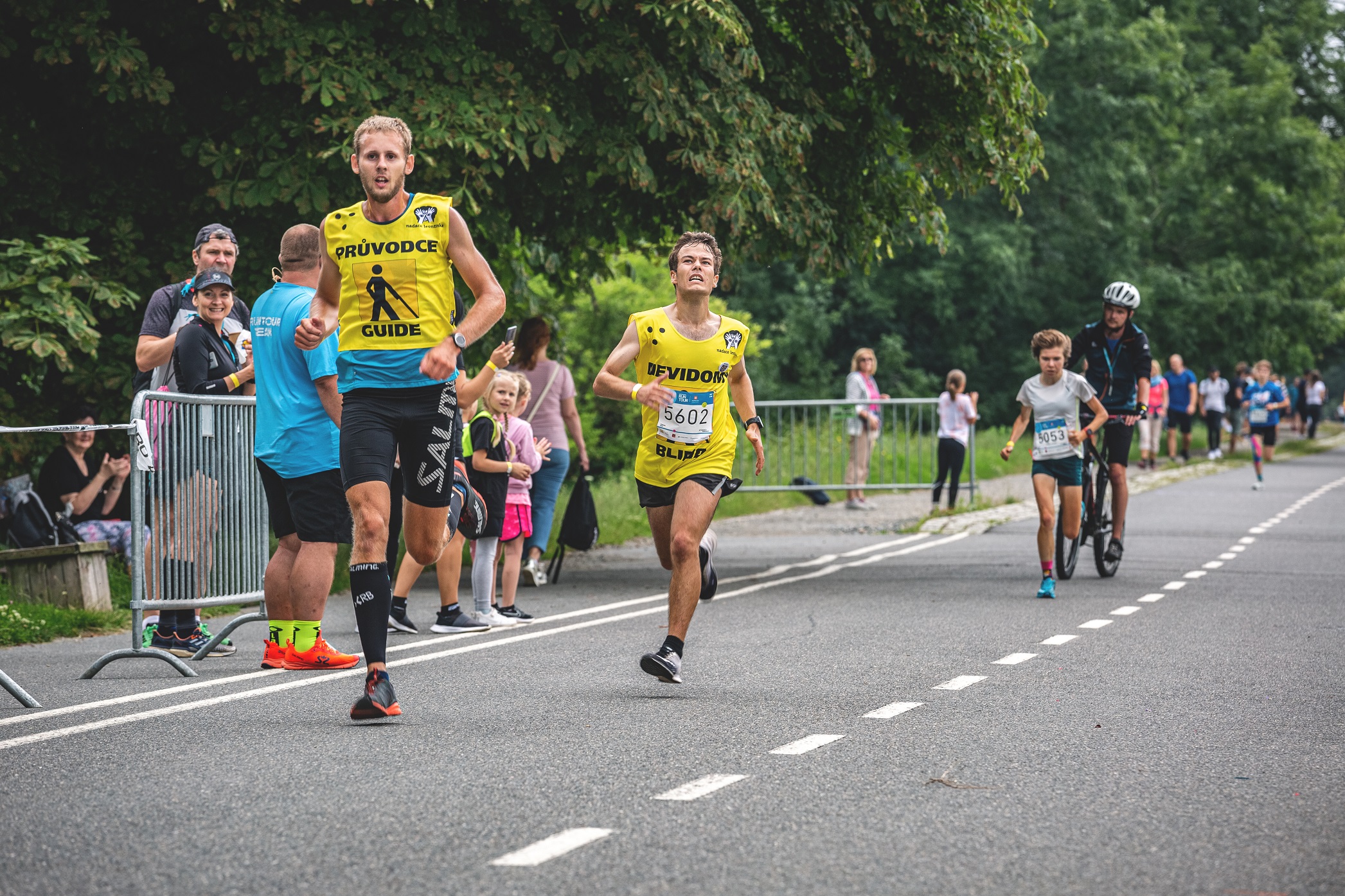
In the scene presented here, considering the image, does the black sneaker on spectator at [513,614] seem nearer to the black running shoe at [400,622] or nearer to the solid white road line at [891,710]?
the black running shoe at [400,622]

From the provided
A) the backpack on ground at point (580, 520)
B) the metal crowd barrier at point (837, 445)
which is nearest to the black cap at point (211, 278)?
the backpack on ground at point (580, 520)

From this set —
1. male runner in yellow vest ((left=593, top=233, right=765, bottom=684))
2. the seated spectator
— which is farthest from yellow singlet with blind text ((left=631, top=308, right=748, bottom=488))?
the seated spectator

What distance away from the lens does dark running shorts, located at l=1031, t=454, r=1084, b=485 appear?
1248 cm

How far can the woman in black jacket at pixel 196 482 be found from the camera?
8.57m

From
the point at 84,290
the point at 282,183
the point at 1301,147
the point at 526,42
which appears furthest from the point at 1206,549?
the point at 1301,147

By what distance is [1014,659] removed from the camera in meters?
8.80

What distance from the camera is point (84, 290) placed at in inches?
462

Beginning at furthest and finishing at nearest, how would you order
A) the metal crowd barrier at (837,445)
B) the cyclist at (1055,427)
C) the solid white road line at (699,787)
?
the metal crowd barrier at (837,445), the cyclist at (1055,427), the solid white road line at (699,787)

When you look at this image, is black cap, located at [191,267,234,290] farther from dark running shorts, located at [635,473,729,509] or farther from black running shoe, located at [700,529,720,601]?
black running shoe, located at [700,529,720,601]

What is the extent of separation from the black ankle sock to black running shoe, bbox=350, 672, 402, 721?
78 mm

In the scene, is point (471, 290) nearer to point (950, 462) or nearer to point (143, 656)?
point (143, 656)

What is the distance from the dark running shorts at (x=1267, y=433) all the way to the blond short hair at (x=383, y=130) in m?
23.4

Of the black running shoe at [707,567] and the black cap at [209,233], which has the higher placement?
the black cap at [209,233]

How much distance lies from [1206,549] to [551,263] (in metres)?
6.72
